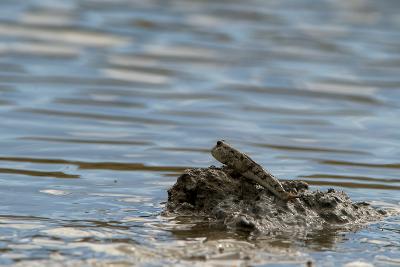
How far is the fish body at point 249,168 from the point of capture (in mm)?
5676

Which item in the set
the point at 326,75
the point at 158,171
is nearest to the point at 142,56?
the point at 326,75

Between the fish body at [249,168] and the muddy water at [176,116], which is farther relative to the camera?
the fish body at [249,168]

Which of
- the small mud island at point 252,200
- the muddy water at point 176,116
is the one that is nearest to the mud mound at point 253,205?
the small mud island at point 252,200

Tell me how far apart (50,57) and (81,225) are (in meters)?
8.10

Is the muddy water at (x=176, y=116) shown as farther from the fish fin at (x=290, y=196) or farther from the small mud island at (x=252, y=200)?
the fish fin at (x=290, y=196)

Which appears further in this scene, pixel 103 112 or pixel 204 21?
pixel 204 21

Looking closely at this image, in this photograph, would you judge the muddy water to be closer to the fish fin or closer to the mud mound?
the mud mound

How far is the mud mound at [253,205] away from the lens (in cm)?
559

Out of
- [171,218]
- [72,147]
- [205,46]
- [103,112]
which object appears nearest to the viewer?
[171,218]

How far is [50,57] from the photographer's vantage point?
13.3 metres

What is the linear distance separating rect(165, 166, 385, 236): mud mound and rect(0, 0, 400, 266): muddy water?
0.51ft

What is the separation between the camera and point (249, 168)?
571cm

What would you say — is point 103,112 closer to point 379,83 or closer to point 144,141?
point 144,141

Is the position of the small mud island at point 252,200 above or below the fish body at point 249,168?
below
